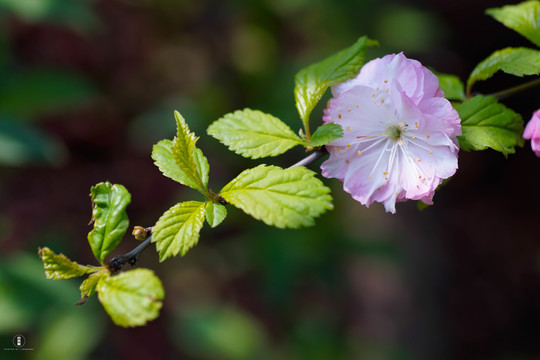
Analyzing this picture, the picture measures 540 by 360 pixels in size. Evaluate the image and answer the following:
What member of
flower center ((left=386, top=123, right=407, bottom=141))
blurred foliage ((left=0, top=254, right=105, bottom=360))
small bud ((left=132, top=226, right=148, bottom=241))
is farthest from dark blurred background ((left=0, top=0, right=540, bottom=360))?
small bud ((left=132, top=226, right=148, bottom=241))

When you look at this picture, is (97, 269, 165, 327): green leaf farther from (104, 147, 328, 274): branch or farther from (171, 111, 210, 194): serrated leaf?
(171, 111, 210, 194): serrated leaf

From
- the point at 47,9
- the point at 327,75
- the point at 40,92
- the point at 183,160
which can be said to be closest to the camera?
the point at 183,160

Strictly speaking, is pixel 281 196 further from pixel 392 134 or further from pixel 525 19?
pixel 525 19

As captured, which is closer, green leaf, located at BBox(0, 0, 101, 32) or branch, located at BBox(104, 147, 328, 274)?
branch, located at BBox(104, 147, 328, 274)

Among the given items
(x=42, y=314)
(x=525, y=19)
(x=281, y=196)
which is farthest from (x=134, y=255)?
(x=42, y=314)

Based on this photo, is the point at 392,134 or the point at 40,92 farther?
the point at 40,92

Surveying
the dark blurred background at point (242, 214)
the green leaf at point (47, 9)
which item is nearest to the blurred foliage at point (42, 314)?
the dark blurred background at point (242, 214)
